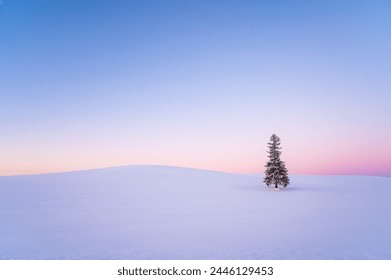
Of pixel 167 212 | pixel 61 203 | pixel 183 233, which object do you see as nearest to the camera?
pixel 183 233

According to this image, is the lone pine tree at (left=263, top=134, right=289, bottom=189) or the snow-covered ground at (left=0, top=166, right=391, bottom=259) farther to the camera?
the lone pine tree at (left=263, top=134, right=289, bottom=189)

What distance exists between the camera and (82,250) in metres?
8.11

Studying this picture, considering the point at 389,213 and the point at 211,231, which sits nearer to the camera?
the point at 211,231

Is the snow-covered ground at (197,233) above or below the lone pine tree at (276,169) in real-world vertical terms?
below

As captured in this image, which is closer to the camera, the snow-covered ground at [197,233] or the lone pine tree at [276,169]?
the snow-covered ground at [197,233]

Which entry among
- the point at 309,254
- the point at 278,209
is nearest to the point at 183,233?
the point at 309,254

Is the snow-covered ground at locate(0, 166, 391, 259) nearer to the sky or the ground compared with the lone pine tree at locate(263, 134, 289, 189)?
nearer to the ground

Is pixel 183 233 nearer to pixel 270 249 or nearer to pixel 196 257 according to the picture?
pixel 196 257

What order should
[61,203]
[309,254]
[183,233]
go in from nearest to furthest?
[309,254], [183,233], [61,203]

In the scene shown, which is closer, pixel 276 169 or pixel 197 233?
pixel 197 233

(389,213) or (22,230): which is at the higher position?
(389,213)

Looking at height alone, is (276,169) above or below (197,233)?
above
